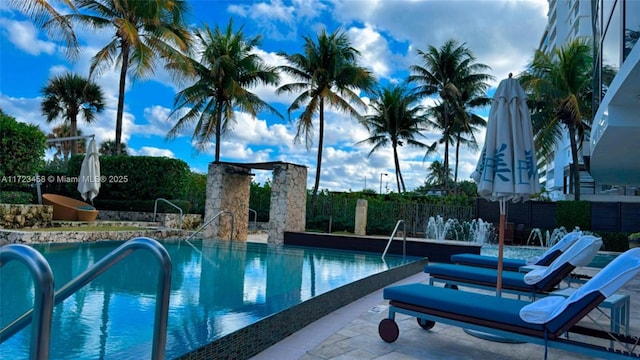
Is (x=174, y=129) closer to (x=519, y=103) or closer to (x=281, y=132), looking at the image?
(x=281, y=132)

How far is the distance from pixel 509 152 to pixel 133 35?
15.9 m

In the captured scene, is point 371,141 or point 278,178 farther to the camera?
point 371,141

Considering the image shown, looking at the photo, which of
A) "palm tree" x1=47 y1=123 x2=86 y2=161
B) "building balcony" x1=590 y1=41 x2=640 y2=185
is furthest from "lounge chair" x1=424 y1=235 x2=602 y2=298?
"palm tree" x1=47 y1=123 x2=86 y2=161

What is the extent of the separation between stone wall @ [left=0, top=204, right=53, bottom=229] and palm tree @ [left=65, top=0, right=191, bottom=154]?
22.1ft

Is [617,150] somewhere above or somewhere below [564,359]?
above

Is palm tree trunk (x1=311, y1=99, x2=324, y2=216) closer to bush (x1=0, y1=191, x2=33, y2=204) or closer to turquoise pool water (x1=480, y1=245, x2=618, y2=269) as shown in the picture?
turquoise pool water (x1=480, y1=245, x2=618, y2=269)

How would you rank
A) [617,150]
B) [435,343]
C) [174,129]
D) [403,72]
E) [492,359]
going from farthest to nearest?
1. [403,72]
2. [174,129]
3. [617,150]
4. [435,343]
5. [492,359]

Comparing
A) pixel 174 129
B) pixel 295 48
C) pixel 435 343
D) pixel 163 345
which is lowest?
pixel 435 343

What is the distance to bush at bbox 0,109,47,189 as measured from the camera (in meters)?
13.4

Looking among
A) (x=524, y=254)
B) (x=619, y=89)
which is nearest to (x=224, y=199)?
(x=524, y=254)

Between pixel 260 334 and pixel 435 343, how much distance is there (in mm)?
1623

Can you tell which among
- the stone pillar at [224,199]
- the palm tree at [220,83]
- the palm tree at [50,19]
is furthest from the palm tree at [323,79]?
the palm tree at [50,19]

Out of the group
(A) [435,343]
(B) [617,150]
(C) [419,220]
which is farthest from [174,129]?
(A) [435,343]

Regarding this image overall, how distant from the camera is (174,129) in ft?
73.0
